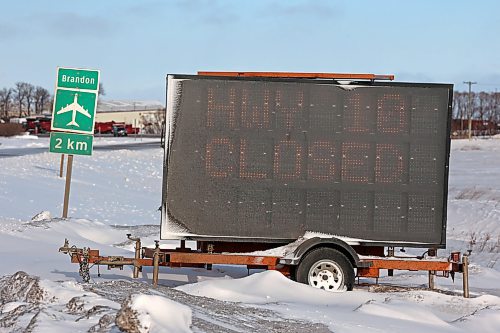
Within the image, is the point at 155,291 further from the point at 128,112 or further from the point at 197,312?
the point at 128,112

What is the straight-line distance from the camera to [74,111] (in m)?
19.6

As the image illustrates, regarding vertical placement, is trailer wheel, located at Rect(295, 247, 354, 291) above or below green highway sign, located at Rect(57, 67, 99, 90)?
below

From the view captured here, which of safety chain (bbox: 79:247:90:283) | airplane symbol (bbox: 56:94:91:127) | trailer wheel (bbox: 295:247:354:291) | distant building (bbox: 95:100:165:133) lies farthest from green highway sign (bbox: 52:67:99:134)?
distant building (bbox: 95:100:165:133)

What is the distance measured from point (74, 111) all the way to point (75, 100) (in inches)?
9.4

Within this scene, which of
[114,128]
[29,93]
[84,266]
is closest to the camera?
[84,266]

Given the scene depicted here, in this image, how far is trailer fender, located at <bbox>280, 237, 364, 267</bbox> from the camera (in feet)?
39.7

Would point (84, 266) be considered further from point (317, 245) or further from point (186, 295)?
point (317, 245)

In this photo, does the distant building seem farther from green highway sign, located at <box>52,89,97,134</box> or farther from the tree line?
green highway sign, located at <box>52,89,97,134</box>

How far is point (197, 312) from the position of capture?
8.99 m

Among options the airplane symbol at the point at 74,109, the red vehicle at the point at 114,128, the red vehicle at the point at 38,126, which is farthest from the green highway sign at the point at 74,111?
the red vehicle at the point at 38,126

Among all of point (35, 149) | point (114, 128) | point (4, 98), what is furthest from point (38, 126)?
point (4, 98)

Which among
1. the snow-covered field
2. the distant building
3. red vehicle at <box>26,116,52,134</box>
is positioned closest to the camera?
the snow-covered field

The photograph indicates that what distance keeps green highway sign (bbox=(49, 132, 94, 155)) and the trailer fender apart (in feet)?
28.5

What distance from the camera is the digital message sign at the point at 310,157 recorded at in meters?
12.4
